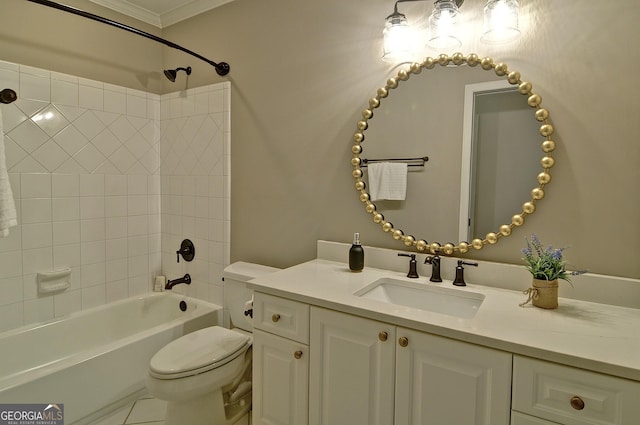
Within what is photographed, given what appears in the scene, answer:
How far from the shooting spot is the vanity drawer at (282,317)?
1339 mm

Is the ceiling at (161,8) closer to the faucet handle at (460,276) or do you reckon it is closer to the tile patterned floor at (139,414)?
the faucet handle at (460,276)

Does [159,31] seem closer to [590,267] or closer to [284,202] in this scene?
[284,202]

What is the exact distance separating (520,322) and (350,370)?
576 millimetres

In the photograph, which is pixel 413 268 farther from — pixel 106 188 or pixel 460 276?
pixel 106 188

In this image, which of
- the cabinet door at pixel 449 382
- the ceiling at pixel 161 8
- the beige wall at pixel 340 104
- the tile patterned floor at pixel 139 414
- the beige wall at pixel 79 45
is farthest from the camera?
the ceiling at pixel 161 8

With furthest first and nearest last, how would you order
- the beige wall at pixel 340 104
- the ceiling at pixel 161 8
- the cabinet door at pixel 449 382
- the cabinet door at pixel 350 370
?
the ceiling at pixel 161 8 → the beige wall at pixel 340 104 → the cabinet door at pixel 350 370 → the cabinet door at pixel 449 382

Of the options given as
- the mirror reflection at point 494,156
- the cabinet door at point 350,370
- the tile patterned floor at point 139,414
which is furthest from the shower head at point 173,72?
the tile patterned floor at point 139,414

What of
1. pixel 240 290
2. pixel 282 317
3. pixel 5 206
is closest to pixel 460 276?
pixel 282 317

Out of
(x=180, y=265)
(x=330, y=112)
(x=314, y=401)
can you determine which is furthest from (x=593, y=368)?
(x=180, y=265)

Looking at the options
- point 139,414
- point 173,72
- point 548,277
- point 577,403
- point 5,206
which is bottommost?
point 139,414

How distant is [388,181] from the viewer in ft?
5.65

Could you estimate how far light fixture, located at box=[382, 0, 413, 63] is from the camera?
1.57 meters

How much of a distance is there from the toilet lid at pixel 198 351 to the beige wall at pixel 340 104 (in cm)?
54

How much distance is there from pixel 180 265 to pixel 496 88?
2.34 m
